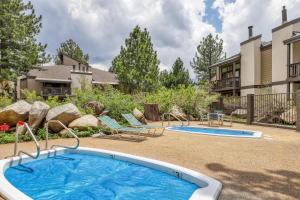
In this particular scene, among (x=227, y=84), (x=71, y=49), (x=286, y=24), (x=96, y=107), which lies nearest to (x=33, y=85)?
(x=71, y=49)

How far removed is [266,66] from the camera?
26.8 m

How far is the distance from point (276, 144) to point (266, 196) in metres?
5.17

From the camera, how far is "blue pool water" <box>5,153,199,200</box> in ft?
16.4

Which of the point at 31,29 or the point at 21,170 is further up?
the point at 31,29

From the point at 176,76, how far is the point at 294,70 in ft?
62.5

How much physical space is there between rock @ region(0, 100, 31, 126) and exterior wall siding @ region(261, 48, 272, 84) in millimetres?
23224

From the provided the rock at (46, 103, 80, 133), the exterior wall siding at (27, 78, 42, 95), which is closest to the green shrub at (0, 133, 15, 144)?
the rock at (46, 103, 80, 133)

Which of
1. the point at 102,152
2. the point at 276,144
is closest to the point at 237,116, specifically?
the point at 276,144

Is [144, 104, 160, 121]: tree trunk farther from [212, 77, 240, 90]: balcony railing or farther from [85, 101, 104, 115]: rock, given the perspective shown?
[212, 77, 240, 90]: balcony railing

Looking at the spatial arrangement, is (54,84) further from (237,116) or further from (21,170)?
(21,170)

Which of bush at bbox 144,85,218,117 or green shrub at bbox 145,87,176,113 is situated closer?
green shrub at bbox 145,87,176,113

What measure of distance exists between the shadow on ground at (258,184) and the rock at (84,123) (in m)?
6.81

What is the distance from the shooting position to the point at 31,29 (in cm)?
2469

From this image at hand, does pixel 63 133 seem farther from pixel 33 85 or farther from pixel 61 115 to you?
pixel 33 85
